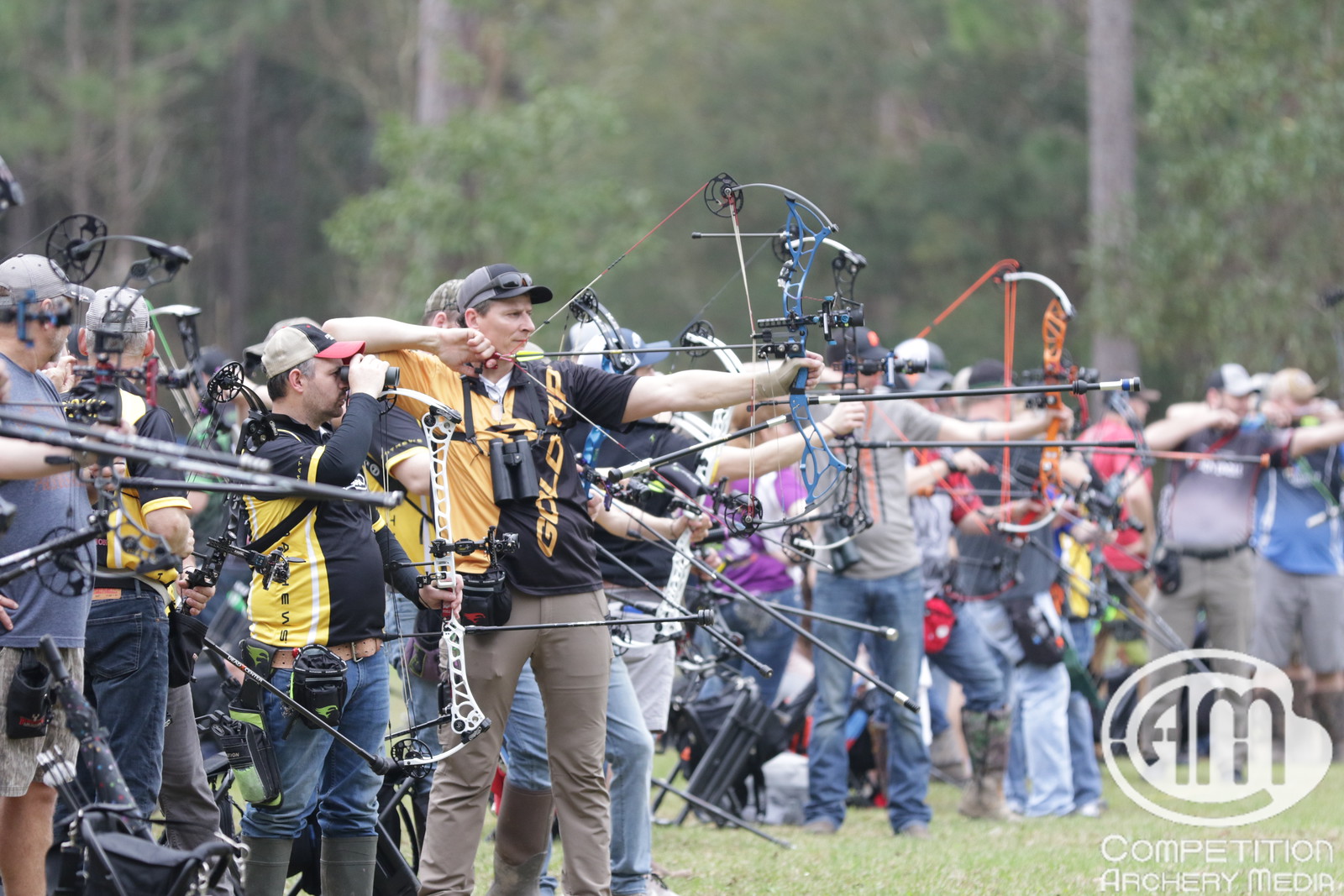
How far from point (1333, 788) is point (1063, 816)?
5.72ft

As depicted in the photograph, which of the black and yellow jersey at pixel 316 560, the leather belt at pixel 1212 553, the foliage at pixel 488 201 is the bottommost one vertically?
the leather belt at pixel 1212 553

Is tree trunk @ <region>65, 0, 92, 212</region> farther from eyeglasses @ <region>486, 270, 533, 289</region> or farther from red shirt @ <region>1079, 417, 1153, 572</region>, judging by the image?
eyeglasses @ <region>486, 270, 533, 289</region>

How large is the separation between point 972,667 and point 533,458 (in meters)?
3.95

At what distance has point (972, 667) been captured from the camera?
848 centimetres

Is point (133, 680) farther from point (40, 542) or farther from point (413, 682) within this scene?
point (413, 682)

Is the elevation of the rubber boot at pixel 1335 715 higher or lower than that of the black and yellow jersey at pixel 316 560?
lower

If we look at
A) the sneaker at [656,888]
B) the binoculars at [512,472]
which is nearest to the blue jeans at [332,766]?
the binoculars at [512,472]

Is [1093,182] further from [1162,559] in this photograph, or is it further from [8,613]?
[8,613]

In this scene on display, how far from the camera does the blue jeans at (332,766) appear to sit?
4.88 m

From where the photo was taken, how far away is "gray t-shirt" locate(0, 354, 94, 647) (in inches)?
171

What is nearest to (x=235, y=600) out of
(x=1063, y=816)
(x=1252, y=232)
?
(x=1063, y=816)

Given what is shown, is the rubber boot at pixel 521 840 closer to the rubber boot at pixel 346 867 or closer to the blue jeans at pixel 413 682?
the blue jeans at pixel 413 682

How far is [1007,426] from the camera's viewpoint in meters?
8.19

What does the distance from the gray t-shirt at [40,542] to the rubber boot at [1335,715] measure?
8247mm
